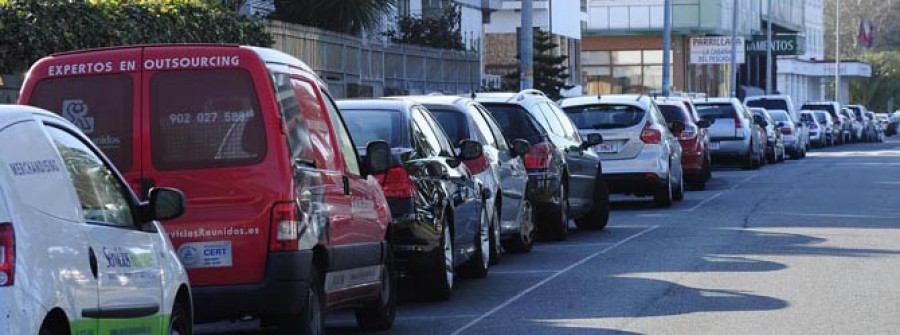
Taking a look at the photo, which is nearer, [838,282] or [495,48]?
[838,282]

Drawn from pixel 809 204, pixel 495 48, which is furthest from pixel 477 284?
pixel 495 48

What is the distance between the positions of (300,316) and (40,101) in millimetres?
1825

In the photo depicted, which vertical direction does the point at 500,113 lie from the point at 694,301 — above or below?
above

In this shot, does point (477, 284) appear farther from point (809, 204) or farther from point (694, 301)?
point (809, 204)

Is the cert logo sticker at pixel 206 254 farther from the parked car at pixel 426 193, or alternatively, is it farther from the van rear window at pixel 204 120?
the parked car at pixel 426 193

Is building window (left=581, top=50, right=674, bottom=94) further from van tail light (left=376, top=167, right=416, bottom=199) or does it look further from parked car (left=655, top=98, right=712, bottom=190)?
van tail light (left=376, top=167, right=416, bottom=199)

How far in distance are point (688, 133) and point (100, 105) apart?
20766 mm

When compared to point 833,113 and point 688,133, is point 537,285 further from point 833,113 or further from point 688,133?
point 833,113

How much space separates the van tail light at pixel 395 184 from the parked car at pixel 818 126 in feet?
168

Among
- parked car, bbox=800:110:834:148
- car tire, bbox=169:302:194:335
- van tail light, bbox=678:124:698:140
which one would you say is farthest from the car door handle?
parked car, bbox=800:110:834:148

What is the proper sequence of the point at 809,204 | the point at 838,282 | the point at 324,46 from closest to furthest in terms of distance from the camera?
1. the point at 838,282
2. the point at 809,204
3. the point at 324,46

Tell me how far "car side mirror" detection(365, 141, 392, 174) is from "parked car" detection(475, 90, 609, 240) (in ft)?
24.0

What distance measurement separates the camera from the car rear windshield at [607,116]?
2488cm

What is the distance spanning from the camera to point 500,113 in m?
19.5
